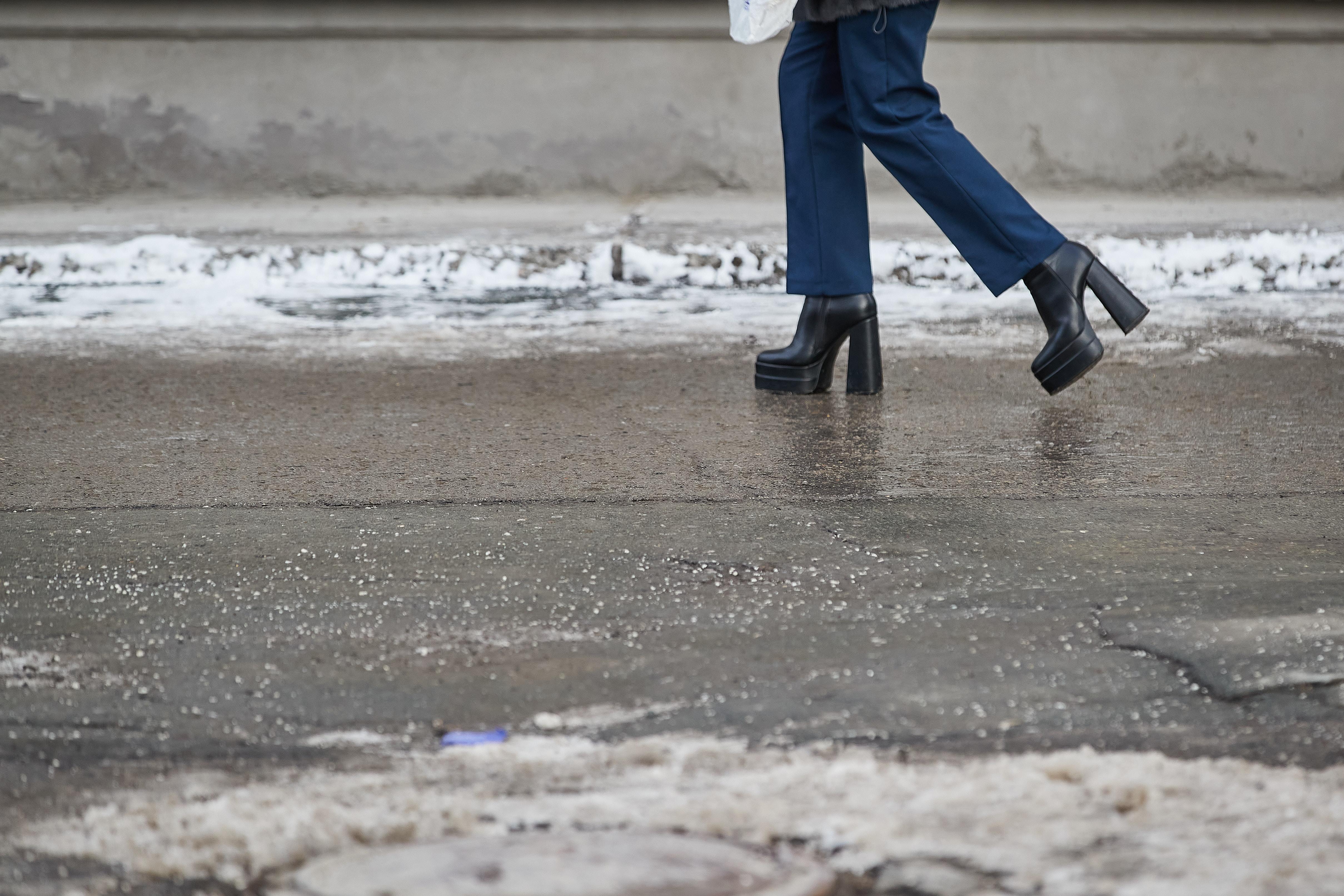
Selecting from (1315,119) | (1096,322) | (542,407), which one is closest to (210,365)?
(542,407)

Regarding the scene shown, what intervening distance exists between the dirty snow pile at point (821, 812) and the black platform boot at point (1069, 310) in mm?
1773

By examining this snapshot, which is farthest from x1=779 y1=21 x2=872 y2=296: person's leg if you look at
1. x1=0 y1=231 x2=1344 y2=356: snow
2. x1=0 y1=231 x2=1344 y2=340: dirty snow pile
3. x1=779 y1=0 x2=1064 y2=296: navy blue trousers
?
x1=0 y1=231 x2=1344 y2=340: dirty snow pile

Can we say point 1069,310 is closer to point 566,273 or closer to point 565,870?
point 565,870

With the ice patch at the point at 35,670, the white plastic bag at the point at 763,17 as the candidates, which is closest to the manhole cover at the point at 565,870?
the ice patch at the point at 35,670

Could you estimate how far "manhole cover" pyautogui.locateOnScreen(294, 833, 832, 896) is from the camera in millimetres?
1266

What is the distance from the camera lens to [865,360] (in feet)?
11.5

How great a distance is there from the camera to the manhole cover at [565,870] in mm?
1266

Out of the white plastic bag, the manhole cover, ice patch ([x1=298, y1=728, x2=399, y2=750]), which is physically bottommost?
the manhole cover

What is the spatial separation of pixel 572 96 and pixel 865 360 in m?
3.14

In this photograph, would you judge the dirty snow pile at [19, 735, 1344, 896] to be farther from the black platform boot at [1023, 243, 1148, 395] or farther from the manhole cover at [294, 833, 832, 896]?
the black platform boot at [1023, 243, 1148, 395]

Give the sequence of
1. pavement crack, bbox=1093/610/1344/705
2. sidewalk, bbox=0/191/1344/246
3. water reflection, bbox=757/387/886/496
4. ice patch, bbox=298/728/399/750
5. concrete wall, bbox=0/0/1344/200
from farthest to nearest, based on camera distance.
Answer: concrete wall, bbox=0/0/1344/200, sidewalk, bbox=0/191/1344/246, water reflection, bbox=757/387/886/496, pavement crack, bbox=1093/610/1344/705, ice patch, bbox=298/728/399/750

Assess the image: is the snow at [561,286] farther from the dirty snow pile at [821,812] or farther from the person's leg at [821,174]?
the dirty snow pile at [821,812]

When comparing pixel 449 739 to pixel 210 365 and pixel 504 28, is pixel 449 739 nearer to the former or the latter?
pixel 210 365

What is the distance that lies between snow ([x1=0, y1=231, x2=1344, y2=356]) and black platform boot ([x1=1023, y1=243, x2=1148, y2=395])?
3.81ft
